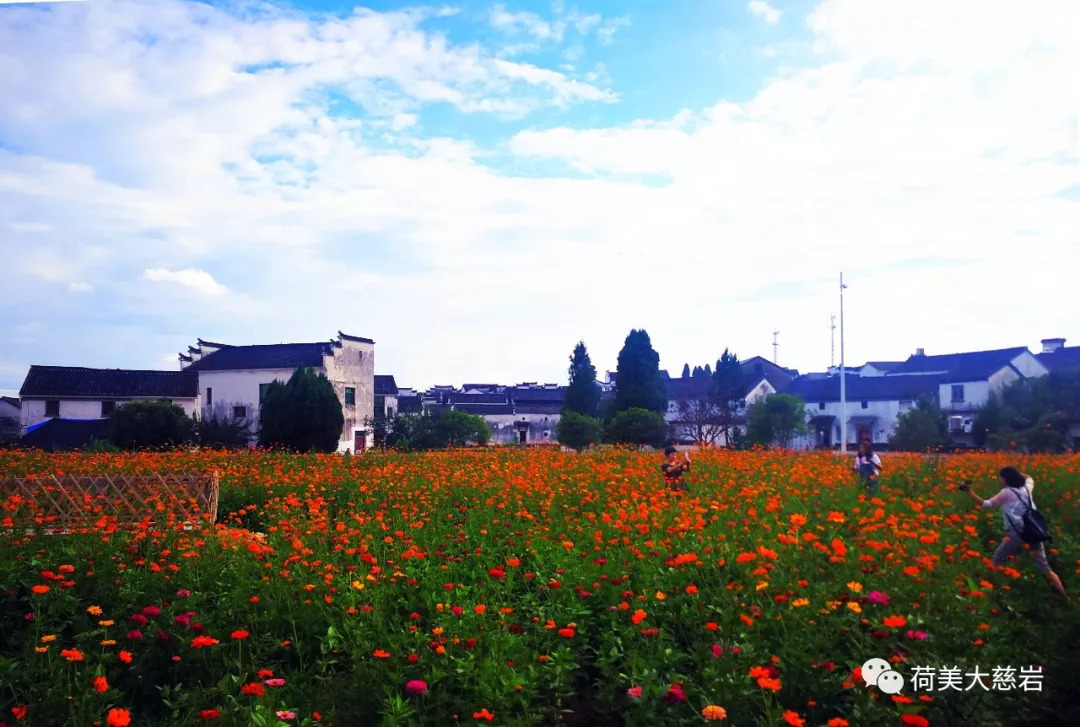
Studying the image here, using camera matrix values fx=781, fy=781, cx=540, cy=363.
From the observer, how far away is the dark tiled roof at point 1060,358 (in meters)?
15.8

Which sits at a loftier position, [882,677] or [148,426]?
[148,426]

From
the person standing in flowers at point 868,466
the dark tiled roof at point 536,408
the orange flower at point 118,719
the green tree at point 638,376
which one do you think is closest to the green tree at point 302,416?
the green tree at point 638,376

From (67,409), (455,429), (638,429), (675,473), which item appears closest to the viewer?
(675,473)

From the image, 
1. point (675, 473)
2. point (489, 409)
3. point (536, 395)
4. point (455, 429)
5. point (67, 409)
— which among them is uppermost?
point (536, 395)

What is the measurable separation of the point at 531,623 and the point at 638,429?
23.4 m

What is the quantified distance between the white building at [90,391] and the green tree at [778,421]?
1067 inches

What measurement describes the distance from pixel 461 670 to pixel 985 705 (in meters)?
2.39

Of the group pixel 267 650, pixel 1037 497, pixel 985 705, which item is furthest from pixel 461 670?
pixel 1037 497

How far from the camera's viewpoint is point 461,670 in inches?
148

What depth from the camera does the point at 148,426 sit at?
2827cm

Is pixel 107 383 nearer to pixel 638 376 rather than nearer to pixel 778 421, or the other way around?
pixel 638 376

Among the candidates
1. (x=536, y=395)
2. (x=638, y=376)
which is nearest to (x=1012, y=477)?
(x=638, y=376)

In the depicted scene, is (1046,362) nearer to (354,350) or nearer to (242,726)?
(242,726)

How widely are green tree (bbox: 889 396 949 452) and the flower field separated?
9.59 m
